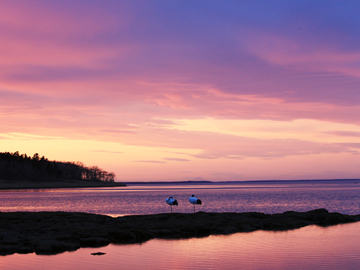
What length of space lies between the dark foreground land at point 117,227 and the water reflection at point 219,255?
1.55m

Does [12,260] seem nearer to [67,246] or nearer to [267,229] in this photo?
[67,246]

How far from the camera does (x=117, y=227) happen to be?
28.8m

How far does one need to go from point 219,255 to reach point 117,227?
35.1 feet

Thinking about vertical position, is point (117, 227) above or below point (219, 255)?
above

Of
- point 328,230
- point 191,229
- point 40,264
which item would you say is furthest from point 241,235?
point 40,264

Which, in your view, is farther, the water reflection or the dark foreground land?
the dark foreground land

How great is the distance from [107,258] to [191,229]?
34.4 ft

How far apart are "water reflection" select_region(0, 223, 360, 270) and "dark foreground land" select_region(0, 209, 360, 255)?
1.55 metres

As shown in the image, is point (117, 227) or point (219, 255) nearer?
point (219, 255)

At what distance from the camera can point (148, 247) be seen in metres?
23.3

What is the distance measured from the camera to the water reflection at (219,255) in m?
18.2

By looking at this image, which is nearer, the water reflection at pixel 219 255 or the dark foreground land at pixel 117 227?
the water reflection at pixel 219 255

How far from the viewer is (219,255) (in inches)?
806

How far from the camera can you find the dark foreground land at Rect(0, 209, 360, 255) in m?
23.1
